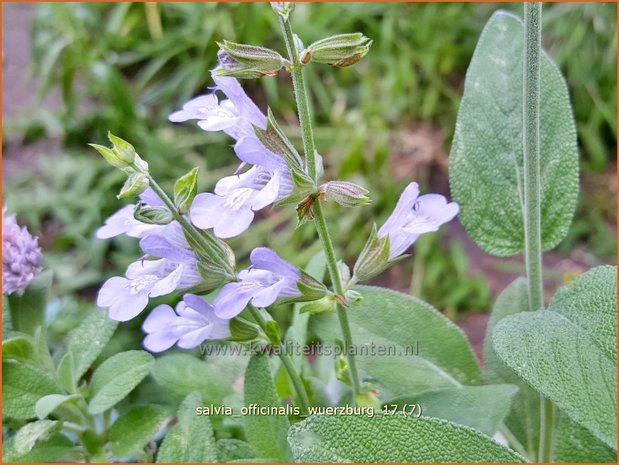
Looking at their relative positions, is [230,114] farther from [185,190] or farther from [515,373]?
[515,373]

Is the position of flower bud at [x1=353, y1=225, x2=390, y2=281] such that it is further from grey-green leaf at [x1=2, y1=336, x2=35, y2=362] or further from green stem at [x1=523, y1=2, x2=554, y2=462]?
grey-green leaf at [x1=2, y1=336, x2=35, y2=362]

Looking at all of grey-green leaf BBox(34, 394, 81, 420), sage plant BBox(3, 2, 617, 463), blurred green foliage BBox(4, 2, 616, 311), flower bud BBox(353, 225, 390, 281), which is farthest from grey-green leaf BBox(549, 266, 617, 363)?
blurred green foliage BBox(4, 2, 616, 311)

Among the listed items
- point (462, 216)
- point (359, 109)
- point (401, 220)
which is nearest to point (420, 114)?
point (359, 109)

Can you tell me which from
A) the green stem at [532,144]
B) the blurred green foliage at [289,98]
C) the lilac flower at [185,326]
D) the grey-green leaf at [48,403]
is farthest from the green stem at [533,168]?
the blurred green foliage at [289,98]

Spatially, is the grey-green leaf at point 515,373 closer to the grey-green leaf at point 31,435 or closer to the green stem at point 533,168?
the green stem at point 533,168

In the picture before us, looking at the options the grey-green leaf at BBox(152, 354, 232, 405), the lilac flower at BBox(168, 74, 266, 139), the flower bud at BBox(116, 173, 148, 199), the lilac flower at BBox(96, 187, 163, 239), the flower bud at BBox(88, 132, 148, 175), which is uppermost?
the lilac flower at BBox(168, 74, 266, 139)

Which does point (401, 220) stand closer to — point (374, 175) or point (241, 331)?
point (241, 331)
